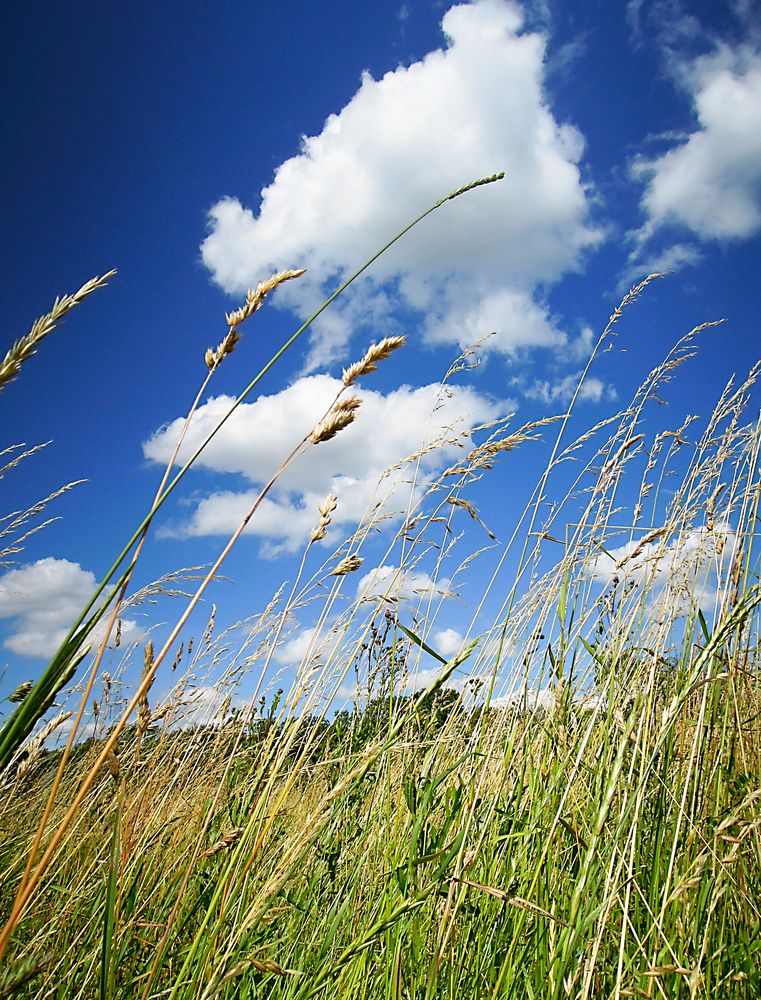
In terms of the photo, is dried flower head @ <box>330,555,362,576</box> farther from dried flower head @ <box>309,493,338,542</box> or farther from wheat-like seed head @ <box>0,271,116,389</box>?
wheat-like seed head @ <box>0,271,116,389</box>

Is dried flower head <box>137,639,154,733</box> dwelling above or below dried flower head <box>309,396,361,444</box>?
below

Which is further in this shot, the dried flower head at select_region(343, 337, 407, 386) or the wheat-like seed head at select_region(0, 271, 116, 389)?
the dried flower head at select_region(343, 337, 407, 386)

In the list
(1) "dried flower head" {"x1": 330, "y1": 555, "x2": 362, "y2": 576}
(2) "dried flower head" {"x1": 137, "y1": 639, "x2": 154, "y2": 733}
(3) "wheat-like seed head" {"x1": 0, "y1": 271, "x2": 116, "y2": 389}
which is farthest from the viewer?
(1) "dried flower head" {"x1": 330, "y1": 555, "x2": 362, "y2": 576}

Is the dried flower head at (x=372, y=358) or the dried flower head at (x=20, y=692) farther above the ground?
the dried flower head at (x=372, y=358)

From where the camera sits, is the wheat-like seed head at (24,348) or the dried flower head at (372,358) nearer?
the wheat-like seed head at (24,348)

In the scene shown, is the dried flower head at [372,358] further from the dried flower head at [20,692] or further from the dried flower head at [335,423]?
the dried flower head at [20,692]

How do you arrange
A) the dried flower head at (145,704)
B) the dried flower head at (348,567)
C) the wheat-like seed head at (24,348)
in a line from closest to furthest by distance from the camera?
the wheat-like seed head at (24,348) < the dried flower head at (145,704) < the dried flower head at (348,567)

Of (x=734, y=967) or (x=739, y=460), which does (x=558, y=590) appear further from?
(x=734, y=967)

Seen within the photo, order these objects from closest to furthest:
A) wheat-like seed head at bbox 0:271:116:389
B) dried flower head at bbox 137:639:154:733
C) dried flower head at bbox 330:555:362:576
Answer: wheat-like seed head at bbox 0:271:116:389 < dried flower head at bbox 137:639:154:733 < dried flower head at bbox 330:555:362:576

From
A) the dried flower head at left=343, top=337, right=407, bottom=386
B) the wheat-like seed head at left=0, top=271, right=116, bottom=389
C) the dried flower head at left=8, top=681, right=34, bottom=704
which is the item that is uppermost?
the dried flower head at left=343, top=337, right=407, bottom=386

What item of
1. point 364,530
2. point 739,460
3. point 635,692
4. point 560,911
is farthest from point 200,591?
point 739,460

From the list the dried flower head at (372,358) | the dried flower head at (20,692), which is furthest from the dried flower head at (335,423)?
→ the dried flower head at (20,692)

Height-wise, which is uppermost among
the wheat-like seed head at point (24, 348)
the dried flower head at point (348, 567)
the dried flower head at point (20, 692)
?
the dried flower head at point (348, 567)

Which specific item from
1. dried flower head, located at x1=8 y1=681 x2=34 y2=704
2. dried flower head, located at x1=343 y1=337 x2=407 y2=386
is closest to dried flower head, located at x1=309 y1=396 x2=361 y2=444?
dried flower head, located at x1=343 y1=337 x2=407 y2=386
